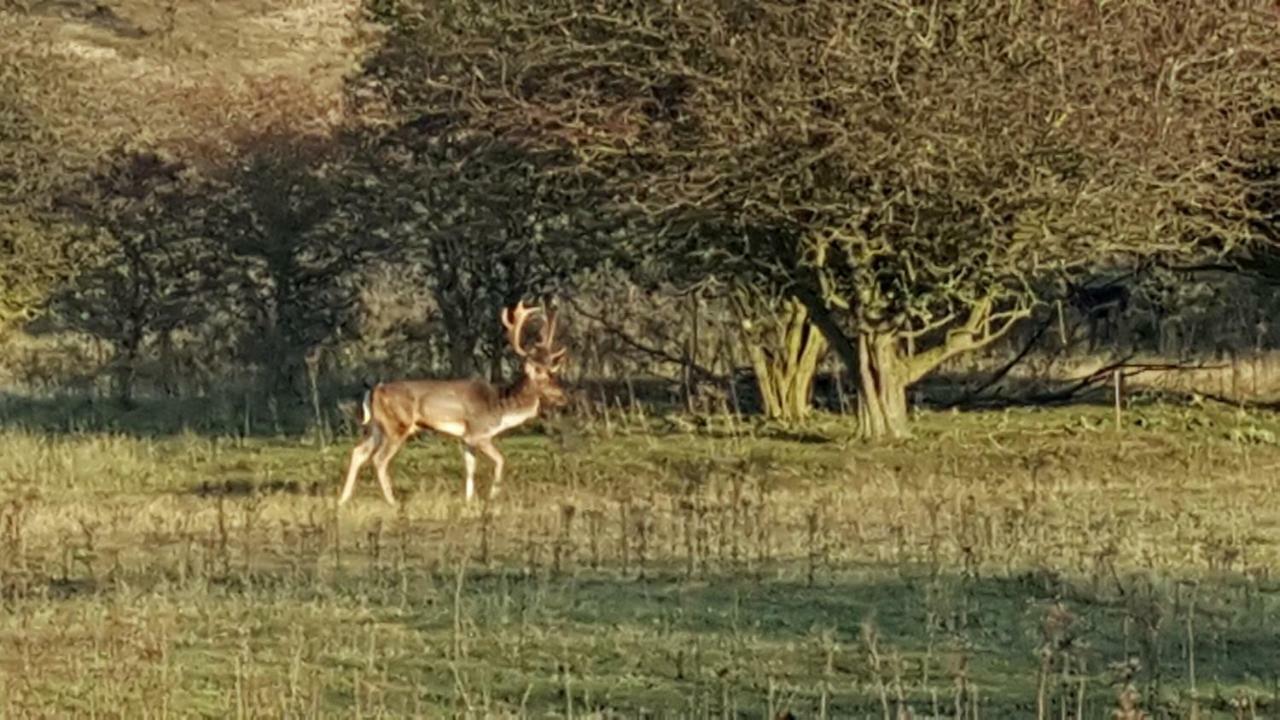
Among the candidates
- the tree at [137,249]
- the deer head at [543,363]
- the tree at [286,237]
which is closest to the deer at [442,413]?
the deer head at [543,363]

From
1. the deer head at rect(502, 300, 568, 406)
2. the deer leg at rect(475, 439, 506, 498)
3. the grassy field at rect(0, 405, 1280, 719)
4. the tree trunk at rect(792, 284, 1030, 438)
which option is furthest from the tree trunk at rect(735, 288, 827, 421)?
the deer leg at rect(475, 439, 506, 498)

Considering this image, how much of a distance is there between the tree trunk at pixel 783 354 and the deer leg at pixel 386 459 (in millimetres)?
7241

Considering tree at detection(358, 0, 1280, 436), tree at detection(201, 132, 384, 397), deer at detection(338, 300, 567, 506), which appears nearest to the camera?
deer at detection(338, 300, 567, 506)

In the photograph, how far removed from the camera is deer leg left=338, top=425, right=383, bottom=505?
65.4ft

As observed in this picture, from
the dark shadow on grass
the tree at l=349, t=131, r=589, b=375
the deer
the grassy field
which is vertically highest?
the tree at l=349, t=131, r=589, b=375

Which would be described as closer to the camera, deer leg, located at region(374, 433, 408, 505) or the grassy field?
the grassy field

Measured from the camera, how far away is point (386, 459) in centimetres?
2036

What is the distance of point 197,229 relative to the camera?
1271 inches

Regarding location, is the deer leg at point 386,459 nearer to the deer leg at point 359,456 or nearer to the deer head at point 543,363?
the deer leg at point 359,456

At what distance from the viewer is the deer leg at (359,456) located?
1994cm

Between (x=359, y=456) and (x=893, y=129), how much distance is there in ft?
17.8

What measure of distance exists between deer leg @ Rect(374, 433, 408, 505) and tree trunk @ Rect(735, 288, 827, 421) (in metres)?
7.24

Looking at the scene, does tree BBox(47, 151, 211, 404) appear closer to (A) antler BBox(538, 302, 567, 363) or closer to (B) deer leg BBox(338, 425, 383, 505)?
(A) antler BBox(538, 302, 567, 363)

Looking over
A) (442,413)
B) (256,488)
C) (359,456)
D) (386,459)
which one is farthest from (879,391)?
(256,488)
